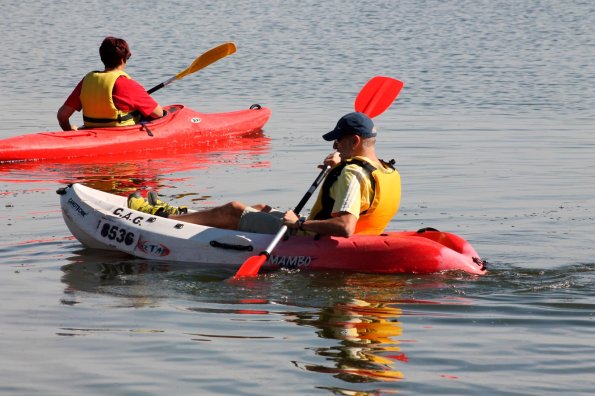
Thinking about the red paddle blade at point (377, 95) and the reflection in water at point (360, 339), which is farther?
the red paddle blade at point (377, 95)

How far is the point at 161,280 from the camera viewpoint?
7.28 meters

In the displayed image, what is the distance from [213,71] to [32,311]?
1389 centimetres

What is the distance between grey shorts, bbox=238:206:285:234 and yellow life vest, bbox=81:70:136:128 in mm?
4163

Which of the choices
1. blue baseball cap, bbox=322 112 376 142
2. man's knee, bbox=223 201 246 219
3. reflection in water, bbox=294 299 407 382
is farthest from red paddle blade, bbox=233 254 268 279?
blue baseball cap, bbox=322 112 376 142

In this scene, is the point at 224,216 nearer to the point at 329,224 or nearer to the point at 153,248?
the point at 153,248

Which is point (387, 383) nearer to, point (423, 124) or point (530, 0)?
point (423, 124)

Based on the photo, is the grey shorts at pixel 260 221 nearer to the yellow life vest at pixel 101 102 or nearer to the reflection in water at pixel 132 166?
the reflection in water at pixel 132 166

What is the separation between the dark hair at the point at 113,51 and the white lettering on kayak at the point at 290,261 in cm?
441

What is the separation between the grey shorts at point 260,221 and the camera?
755cm

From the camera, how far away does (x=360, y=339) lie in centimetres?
589

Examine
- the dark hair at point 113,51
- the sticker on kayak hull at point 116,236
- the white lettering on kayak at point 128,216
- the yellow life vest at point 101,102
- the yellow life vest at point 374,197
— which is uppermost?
the dark hair at point 113,51

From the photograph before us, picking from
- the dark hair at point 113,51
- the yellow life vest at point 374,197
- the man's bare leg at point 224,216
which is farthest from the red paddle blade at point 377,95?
the dark hair at point 113,51

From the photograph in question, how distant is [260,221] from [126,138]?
4896 millimetres

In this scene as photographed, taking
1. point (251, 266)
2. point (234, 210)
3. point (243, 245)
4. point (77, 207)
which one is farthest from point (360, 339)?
point (77, 207)
